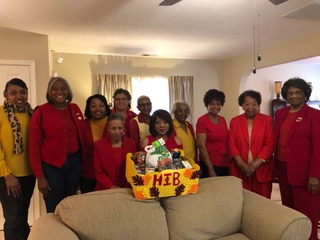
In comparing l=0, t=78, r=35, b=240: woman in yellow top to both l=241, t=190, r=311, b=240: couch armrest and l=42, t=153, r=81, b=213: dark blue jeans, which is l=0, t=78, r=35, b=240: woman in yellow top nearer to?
l=42, t=153, r=81, b=213: dark blue jeans

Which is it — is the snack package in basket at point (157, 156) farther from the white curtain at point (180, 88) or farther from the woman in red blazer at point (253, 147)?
the white curtain at point (180, 88)

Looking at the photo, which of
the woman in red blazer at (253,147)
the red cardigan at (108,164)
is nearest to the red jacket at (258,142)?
the woman in red blazer at (253,147)

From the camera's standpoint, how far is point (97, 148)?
2135 millimetres

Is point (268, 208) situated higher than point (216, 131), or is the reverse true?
point (216, 131)

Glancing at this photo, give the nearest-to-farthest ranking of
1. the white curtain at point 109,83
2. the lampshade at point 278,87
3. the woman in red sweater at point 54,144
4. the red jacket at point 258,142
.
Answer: the woman in red sweater at point 54,144
the red jacket at point 258,142
the white curtain at point 109,83
the lampshade at point 278,87

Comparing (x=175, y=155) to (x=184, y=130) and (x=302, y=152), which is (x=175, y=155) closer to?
(x=184, y=130)

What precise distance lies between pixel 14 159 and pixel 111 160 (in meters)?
0.74

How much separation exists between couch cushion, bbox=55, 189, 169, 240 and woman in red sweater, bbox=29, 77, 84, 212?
416mm

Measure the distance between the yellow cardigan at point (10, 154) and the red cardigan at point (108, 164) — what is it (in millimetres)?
556

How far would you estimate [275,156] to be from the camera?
2.47 meters

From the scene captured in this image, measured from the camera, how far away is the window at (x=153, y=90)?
5.59m

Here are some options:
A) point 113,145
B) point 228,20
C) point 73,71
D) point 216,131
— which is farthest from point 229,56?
point 113,145

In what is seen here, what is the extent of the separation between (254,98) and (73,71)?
359 cm

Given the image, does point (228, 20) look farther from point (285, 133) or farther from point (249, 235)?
point (249, 235)
